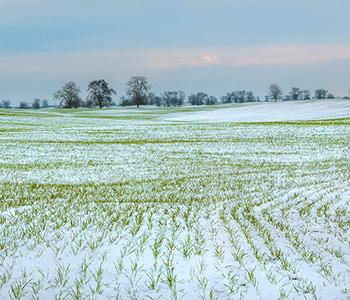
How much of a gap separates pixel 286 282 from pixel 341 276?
0.90m

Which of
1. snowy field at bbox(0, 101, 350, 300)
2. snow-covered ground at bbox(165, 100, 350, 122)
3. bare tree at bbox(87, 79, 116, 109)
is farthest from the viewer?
bare tree at bbox(87, 79, 116, 109)

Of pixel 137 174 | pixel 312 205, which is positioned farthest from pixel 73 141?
pixel 312 205

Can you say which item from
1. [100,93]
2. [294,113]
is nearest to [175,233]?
[294,113]

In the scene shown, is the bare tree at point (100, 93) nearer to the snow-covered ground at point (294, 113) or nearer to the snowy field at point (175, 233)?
the snow-covered ground at point (294, 113)

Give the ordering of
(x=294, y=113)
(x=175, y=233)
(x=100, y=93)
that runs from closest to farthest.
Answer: (x=175, y=233) → (x=294, y=113) → (x=100, y=93)

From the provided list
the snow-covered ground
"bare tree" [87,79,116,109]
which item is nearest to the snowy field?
the snow-covered ground

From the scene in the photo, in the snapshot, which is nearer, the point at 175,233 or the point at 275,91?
the point at 175,233

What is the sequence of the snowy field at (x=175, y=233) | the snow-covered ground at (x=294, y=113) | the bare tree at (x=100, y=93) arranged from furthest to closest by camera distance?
the bare tree at (x=100, y=93) → the snow-covered ground at (x=294, y=113) → the snowy field at (x=175, y=233)

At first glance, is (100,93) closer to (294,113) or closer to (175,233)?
(294,113)

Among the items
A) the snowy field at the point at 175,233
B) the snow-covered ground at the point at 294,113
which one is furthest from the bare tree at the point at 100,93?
the snowy field at the point at 175,233

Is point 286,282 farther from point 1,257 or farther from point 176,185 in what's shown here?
point 176,185

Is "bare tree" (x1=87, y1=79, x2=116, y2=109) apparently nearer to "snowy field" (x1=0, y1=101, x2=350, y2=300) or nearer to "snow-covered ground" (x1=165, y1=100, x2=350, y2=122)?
"snow-covered ground" (x1=165, y1=100, x2=350, y2=122)

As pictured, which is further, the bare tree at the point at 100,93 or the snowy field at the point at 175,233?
the bare tree at the point at 100,93

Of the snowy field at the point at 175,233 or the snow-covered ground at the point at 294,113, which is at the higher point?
the snowy field at the point at 175,233
